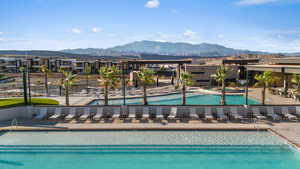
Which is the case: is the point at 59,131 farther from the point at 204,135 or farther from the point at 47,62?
the point at 47,62

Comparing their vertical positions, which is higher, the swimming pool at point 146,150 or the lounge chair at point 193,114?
the lounge chair at point 193,114

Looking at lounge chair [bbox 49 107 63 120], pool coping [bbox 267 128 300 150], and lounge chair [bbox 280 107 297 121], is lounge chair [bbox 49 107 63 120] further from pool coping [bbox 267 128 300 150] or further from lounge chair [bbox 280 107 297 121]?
lounge chair [bbox 280 107 297 121]

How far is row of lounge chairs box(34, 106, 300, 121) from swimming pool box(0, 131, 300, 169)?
227 cm

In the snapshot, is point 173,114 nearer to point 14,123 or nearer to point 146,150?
point 146,150

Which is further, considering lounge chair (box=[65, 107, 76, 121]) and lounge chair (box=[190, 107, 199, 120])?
lounge chair (box=[65, 107, 76, 121])

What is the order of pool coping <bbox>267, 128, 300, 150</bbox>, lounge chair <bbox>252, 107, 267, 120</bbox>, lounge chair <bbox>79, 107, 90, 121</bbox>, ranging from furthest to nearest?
lounge chair <bbox>79, 107, 90, 121</bbox>, lounge chair <bbox>252, 107, 267, 120</bbox>, pool coping <bbox>267, 128, 300, 150</bbox>

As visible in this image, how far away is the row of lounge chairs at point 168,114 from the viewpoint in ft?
47.9

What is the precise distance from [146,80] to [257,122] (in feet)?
28.1

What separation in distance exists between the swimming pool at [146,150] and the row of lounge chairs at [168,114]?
89.2 inches

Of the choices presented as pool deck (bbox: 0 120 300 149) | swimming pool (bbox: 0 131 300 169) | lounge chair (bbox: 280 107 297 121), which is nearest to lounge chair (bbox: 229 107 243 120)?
pool deck (bbox: 0 120 300 149)

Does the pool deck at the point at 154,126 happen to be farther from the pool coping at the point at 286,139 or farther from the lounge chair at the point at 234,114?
the lounge chair at the point at 234,114

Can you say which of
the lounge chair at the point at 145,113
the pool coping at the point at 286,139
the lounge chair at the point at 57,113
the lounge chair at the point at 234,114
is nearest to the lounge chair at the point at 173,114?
the lounge chair at the point at 145,113

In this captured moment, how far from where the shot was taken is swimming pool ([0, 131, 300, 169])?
368 inches
